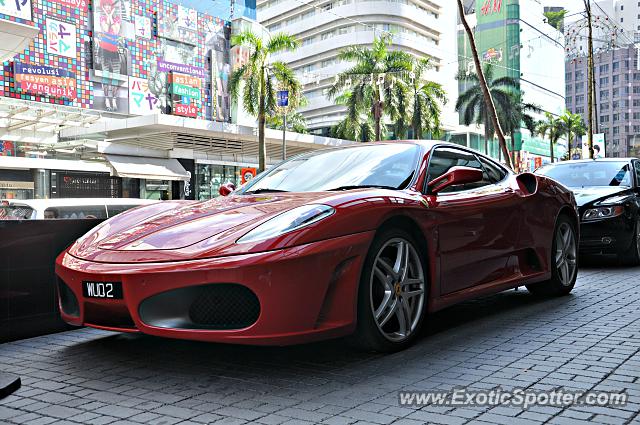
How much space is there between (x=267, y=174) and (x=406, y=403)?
247 centimetres

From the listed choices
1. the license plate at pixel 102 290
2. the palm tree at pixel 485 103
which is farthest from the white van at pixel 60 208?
the palm tree at pixel 485 103

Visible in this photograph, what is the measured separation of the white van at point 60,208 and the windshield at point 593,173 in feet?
19.6

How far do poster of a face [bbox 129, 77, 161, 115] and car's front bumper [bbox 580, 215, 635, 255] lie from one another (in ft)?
95.0

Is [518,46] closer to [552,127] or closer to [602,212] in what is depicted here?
[552,127]

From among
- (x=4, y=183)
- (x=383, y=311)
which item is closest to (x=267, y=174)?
(x=383, y=311)

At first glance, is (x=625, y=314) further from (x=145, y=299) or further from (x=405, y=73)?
(x=405, y=73)

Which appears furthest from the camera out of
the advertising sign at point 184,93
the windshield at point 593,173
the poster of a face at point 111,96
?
the advertising sign at point 184,93

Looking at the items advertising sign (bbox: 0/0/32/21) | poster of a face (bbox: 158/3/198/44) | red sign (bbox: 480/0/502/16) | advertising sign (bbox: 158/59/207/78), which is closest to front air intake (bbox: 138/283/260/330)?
advertising sign (bbox: 0/0/32/21)

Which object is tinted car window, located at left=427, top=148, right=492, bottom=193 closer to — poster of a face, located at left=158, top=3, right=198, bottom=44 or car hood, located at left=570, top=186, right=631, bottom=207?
car hood, located at left=570, top=186, right=631, bottom=207

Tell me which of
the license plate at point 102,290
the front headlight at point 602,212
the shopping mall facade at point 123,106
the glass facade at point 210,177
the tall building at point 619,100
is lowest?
the license plate at point 102,290

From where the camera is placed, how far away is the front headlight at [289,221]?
3.23 metres

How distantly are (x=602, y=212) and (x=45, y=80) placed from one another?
2764cm

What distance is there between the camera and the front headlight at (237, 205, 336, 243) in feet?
10.6

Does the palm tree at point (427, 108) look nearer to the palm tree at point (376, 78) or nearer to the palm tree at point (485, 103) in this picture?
the palm tree at point (376, 78)
